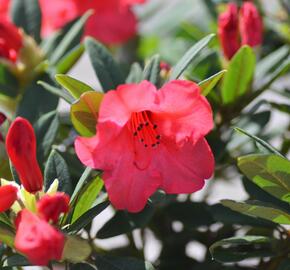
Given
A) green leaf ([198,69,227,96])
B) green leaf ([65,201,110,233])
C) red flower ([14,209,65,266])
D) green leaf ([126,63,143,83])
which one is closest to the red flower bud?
green leaf ([126,63,143,83])

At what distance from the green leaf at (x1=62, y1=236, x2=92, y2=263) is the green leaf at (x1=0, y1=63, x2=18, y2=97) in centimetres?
38

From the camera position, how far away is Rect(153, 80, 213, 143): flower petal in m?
0.84

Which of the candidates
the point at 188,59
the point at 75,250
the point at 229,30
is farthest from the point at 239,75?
the point at 75,250

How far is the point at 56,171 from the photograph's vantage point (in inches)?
36.1

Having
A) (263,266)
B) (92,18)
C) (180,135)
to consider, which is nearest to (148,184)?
(180,135)

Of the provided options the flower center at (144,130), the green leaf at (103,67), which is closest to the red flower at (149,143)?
Result: the flower center at (144,130)

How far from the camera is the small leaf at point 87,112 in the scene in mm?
847

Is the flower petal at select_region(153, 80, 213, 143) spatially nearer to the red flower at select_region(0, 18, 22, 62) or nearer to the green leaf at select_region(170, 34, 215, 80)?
the green leaf at select_region(170, 34, 215, 80)

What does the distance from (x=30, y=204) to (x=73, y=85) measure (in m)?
0.14

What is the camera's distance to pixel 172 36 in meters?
1.62

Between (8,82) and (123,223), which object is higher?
(8,82)

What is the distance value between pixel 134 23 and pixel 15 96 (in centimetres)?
48

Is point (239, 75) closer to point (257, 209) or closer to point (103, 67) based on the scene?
point (103, 67)

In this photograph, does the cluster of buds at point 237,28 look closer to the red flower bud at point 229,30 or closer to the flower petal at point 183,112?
the red flower bud at point 229,30
